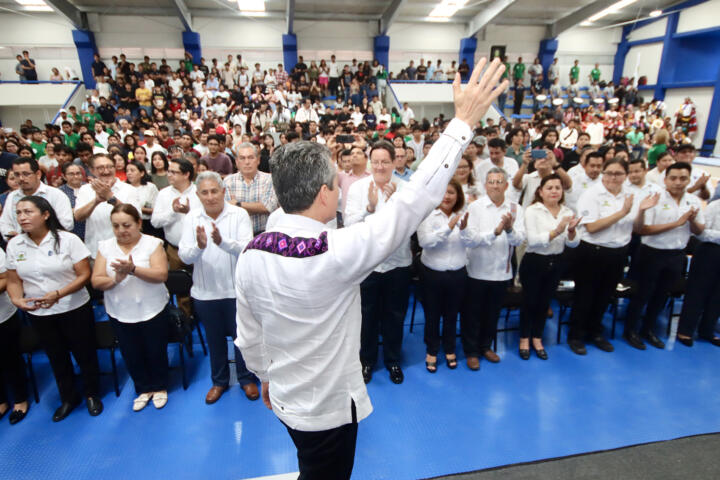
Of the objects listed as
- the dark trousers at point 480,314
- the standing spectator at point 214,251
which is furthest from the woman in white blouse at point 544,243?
the standing spectator at point 214,251

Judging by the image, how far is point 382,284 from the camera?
3.39m

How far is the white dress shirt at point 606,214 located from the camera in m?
3.64

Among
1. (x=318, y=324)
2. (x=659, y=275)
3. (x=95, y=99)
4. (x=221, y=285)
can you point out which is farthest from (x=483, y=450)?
(x=95, y=99)

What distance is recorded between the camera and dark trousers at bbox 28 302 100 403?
3000mm

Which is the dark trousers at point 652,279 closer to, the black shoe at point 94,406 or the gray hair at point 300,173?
the gray hair at point 300,173

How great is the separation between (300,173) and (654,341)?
175 inches

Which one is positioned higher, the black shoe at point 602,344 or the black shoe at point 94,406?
the black shoe at point 602,344

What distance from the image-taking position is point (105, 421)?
3.10 m

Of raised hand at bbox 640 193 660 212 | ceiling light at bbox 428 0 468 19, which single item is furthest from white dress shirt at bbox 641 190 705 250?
ceiling light at bbox 428 0 468 19

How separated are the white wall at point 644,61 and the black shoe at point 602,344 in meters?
19.6

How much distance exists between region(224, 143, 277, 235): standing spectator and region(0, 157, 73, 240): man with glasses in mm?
1495

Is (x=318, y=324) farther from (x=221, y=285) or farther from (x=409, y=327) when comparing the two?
(x=409, y=327)

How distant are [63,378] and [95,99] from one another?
42.8 ft

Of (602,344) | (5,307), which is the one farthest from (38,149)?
(602,344)
